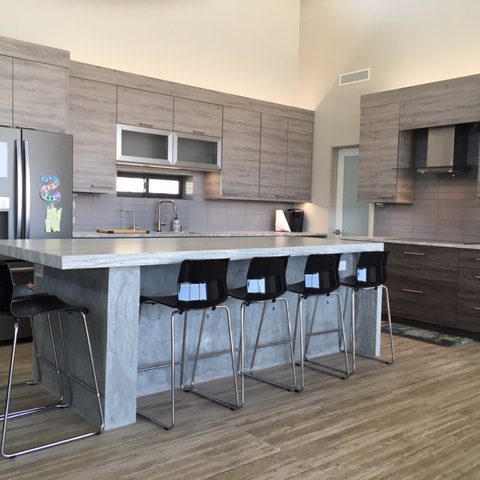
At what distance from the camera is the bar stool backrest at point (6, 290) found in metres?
2.66

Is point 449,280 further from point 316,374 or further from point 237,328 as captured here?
point 237,328

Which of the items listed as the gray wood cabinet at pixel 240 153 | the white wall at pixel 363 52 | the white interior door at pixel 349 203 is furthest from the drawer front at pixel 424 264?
the gray wood cabinet at pixel 240 153

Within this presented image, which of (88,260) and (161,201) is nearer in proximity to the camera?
(88,260)

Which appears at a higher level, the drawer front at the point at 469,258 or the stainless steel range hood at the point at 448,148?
the stainless steel range hood at the point at 448,148

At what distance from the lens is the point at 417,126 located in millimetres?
5977

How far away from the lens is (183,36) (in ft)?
21.5

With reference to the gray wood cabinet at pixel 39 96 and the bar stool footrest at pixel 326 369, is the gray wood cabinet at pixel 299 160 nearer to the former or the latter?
the gray wood cabinet at pixel 39 96

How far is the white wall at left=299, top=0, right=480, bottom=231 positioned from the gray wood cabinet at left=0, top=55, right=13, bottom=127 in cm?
411

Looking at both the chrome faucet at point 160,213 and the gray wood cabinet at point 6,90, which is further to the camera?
the chrome faucet at point 160,213

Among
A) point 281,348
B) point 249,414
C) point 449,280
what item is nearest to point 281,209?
point 449,280

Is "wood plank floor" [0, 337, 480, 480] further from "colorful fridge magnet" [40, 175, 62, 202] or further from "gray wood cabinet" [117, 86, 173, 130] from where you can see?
"gray wood cabinet" [117, 86, 173, 130]

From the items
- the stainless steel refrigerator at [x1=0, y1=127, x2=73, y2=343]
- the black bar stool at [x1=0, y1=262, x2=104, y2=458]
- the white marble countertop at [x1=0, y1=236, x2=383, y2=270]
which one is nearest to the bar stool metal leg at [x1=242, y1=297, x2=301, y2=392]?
the white marble countertop at [x1=0, y1=236, x2=383, y2=270]

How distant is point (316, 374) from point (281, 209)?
3892 millimetres

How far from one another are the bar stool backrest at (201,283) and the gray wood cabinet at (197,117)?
3.34 m
